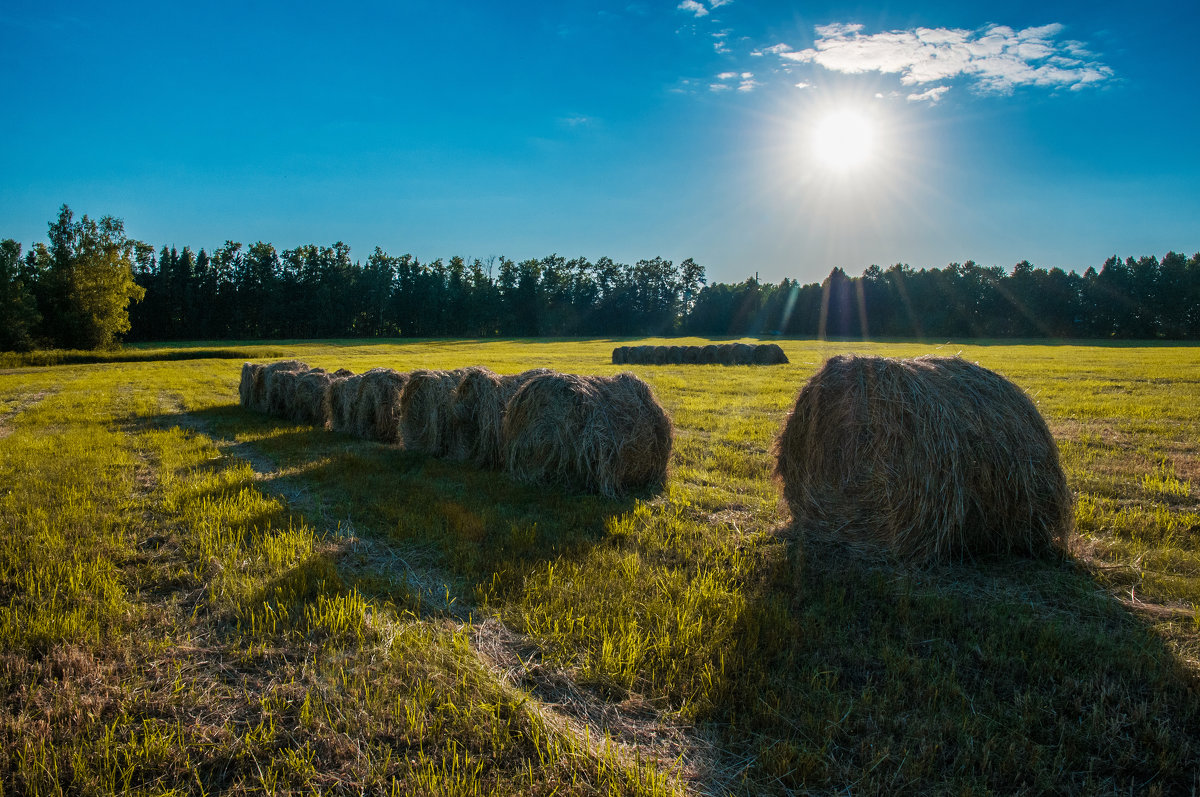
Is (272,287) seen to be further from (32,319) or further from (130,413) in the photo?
(130,413)

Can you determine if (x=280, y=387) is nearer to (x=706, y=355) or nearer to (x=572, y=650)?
(x=572, y=650)

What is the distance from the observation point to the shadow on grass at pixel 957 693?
2.56m

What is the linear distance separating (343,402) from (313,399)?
162 cm

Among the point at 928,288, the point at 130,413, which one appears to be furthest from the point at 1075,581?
the point at 928,288

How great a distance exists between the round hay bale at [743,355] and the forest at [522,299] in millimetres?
52211

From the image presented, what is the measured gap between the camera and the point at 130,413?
14.6 metres

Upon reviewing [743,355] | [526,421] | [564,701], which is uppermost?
[743,355]

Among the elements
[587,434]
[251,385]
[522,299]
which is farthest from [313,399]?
[522,299]

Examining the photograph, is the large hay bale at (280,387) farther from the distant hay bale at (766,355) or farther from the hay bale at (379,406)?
the distant hay bale at (766,355)

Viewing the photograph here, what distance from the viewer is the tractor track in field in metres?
2.67

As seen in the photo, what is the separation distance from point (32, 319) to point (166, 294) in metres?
26.4

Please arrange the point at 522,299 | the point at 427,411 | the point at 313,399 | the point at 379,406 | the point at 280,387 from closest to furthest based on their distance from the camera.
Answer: the point at 427,411 → the point at 379,406 → the point at 313,399 → the point at 280,387 → the point at 522,299

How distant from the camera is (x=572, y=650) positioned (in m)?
3.54

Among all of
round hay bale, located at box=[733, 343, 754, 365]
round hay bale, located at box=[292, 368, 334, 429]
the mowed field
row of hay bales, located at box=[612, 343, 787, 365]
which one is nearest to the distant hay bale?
row of hay bales, located at box=[612, 343, 787, 365]
